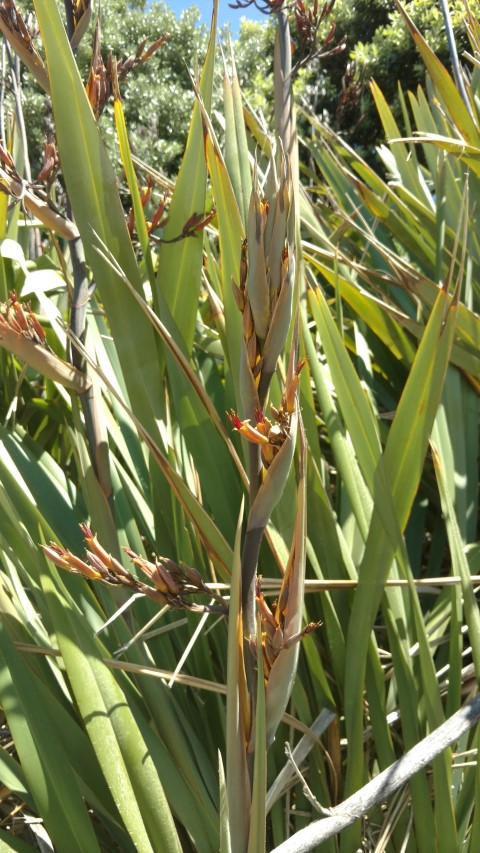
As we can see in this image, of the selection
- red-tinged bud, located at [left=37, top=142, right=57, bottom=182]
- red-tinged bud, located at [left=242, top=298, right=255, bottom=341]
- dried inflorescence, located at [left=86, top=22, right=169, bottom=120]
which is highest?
dried inflorescence, located at [left=86, top=22, right=169, bottom=120]

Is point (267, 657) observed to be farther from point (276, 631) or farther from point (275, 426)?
point (275, 426)

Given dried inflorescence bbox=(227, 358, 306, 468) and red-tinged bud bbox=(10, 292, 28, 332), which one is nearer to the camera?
dried inflorescence bbox=(227, 358, 306, 468)

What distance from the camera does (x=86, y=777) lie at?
2.18ft

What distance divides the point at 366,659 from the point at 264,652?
0.29 meters

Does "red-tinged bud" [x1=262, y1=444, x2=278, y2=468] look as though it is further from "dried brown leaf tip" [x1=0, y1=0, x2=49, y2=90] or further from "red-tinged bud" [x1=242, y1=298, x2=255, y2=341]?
"dried brown leaf tip" [x1=0, y1=0, x2=49, y2=90]

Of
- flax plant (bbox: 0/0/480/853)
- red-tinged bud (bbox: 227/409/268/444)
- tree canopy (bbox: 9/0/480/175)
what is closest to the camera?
red-tinged bud (bbox: 227/409/268/444)

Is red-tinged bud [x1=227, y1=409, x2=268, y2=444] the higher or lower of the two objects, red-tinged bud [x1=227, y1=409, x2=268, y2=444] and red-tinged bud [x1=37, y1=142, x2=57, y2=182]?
the lower

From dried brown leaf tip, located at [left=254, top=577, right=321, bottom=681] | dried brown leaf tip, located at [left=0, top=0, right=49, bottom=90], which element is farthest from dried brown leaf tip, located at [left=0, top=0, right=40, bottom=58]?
dried brown leaf tip, located at [left=254, top=577, right=321, bottom=681]

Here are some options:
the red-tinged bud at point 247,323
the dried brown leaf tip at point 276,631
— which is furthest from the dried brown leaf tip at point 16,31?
the dried brown leaf tip at point 276,631

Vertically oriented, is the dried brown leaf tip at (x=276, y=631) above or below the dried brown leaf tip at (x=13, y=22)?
below

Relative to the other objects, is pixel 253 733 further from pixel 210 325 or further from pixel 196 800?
pixel 210 325

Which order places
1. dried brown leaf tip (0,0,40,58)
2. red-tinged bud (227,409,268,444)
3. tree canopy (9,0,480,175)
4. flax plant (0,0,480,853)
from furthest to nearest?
1. tree canopy (9,0,480,175)
2. dried brown leaf tip (0,0,40,58)
3. flax plant (0,0,480,853)
4. red-tinged bud (227,409,268,444)

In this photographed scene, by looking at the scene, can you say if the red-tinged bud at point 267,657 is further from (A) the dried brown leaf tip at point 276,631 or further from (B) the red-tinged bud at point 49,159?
(B) the red-tinged bud at point 49,159

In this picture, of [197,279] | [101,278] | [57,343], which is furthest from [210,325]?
[101,278]
